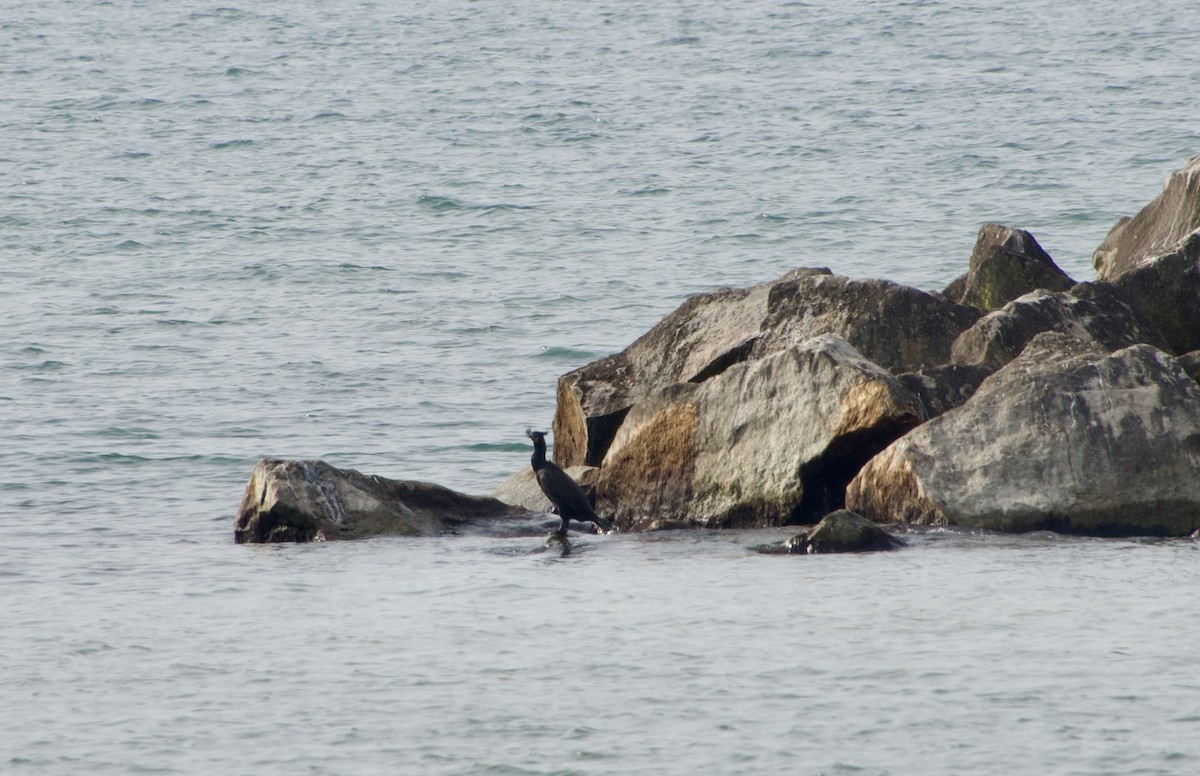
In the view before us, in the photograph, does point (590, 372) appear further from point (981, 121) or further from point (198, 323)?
point (981, 121)

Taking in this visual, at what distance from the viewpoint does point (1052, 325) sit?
1450 centimetres

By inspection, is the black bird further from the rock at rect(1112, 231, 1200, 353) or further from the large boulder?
the rock at rect(1112, 231, 1200, 353)

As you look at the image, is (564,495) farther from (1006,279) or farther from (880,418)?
(1006,279)

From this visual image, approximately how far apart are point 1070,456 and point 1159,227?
5603 millimetres

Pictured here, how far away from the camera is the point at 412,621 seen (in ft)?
36.1

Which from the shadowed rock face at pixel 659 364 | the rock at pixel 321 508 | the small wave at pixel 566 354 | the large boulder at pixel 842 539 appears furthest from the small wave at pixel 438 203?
the large boulder at pixel 842 539

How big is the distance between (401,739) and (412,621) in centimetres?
237

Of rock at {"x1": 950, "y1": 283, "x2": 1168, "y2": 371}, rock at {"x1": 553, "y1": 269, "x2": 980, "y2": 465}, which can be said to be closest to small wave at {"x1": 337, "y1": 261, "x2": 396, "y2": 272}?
rock at {"x1": 553, "y1": 269, "x2": 980, "y2": 465}

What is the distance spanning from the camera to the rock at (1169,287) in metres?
15.2

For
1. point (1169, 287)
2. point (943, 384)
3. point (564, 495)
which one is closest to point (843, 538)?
point (943, 384)

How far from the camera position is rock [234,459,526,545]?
13.7m

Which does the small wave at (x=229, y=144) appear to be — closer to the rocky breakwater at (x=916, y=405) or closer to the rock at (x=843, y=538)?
the rocky breakwater at (x=916, y=405)

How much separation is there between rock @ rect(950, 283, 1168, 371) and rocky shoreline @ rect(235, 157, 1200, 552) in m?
0.02

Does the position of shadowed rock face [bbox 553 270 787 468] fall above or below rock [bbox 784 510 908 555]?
above
